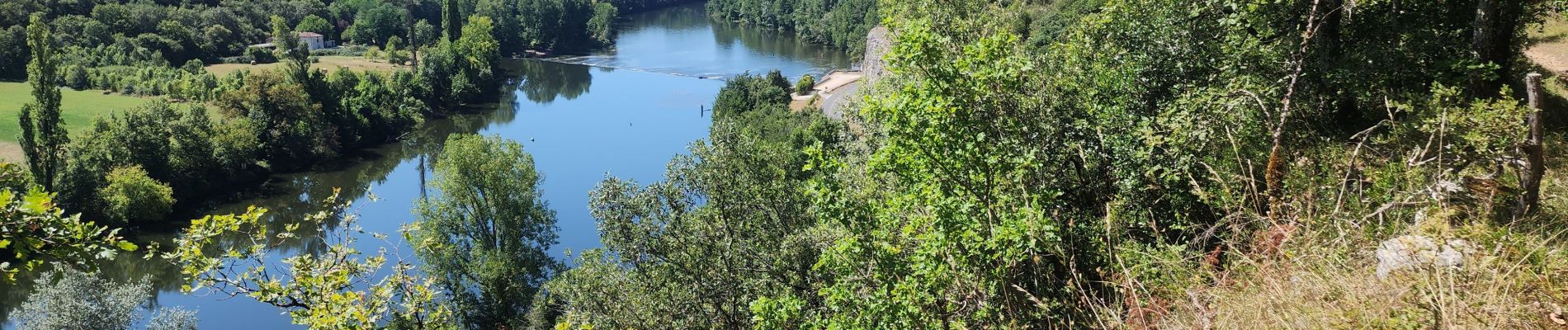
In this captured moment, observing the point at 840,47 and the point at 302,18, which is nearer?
the point at 840,47

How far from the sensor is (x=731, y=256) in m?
14.2

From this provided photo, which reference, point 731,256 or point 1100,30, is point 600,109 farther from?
point 1100,30

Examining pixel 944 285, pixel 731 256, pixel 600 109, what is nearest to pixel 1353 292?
pixel 944 285

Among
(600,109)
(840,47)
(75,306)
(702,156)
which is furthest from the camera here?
(840,47)

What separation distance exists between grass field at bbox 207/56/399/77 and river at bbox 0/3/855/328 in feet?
35.7

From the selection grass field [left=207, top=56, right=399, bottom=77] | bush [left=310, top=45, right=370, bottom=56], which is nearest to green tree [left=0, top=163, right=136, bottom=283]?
grass field [left=207, top=56, right=399, bottom=77]

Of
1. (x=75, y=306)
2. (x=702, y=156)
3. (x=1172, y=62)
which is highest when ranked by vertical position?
(x=1172, y=62)

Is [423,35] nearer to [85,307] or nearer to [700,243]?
[85,307]

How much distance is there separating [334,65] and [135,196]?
4045cm

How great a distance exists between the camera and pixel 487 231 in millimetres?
25156

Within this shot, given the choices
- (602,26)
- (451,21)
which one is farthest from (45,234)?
(602,26)

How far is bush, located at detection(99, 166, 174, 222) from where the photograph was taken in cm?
3362

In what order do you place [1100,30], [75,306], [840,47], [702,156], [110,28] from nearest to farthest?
[1100,30]
[702,156]
[75,306]
[110,28]
[840,47]

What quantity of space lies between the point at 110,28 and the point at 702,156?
76.0 meters
